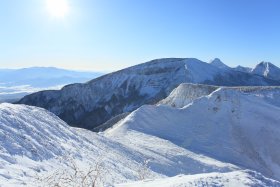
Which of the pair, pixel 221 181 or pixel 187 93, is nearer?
pixel 221 181

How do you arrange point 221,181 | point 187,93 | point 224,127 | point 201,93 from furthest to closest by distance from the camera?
point 201,93, point 187,93, point 224,127, point 221,181

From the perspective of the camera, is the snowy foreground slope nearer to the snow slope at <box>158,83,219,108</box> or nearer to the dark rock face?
the snow slope at <box>158,83,219,108</box>

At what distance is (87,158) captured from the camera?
29859 millimetres

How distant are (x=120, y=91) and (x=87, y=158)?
95756 mm

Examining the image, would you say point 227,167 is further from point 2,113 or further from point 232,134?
point 2,113

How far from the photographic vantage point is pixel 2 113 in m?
29.6

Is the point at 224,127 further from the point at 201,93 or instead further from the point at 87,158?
the point at 87,158

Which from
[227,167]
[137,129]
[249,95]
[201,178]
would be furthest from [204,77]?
[201,178]

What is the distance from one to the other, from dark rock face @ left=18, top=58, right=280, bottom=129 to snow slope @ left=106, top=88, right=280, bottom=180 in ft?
181

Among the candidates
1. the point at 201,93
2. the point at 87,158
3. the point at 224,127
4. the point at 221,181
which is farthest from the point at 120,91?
the point at 221,181

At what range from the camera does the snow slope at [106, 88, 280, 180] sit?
49.9m

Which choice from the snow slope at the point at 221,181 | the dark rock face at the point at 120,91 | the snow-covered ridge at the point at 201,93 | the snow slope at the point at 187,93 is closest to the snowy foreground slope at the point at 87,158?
the snow slope at the point at 221,181

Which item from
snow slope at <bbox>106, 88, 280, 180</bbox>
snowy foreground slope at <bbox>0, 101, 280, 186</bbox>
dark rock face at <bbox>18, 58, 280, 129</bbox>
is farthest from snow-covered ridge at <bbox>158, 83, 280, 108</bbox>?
dark rock face at <bbox>18, 58, 280, 129</bbox>

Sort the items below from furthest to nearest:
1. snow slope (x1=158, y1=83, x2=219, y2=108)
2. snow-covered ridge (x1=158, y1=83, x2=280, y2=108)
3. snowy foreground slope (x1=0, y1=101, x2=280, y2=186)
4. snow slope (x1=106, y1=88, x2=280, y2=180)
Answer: snow slope (x1=158, y1=83, x2=219, y2=108) → snow-covered ridge (x1=158, y1=83, x2=280, y2=108) → snow slope (x1=106, y1=88, x2=280, y2=180) → snowy foreground slope (x1=0, y1=101, x2=280, y2=186)
